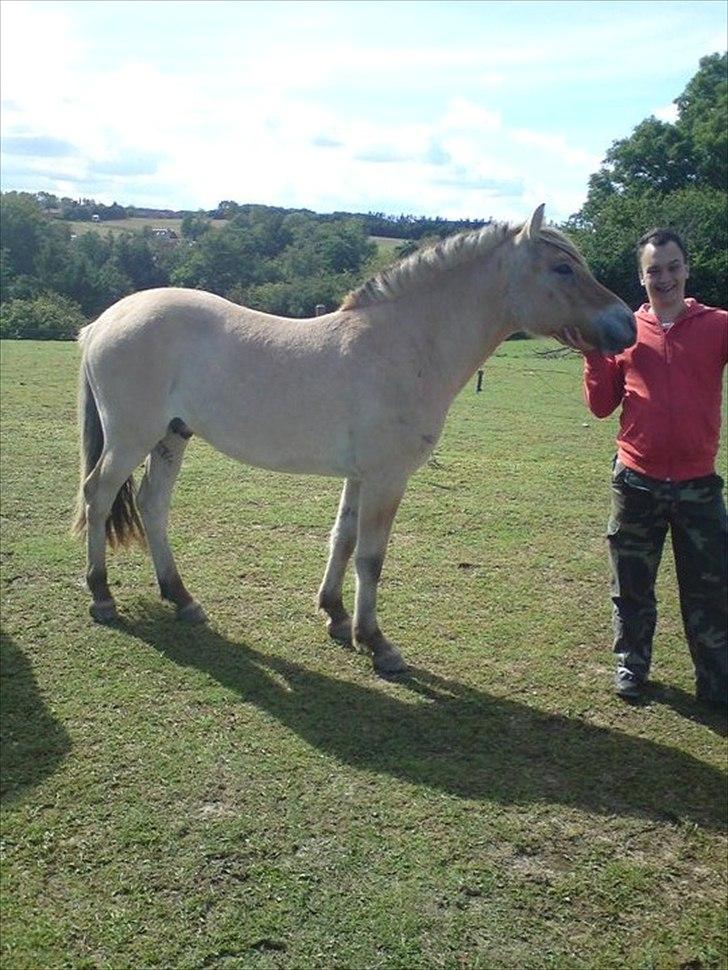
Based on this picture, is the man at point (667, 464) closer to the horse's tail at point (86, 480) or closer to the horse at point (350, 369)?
the horse at point (350, 369)

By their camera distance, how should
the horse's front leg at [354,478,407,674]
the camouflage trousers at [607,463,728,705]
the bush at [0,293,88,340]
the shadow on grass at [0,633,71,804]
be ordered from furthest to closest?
the bush at [0,293,88,340], the horse's front leg at [354,478,407,674], the camouflage trousers at [607,463,728,705], the shadow on grass at [0,633,71,804]

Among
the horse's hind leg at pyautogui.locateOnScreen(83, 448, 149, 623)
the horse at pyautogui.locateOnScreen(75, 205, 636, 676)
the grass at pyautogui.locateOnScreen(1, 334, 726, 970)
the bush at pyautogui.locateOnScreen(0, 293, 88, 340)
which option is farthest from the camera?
the bush at pyautogui.locateOnScreen(0, 293, 88, 340)

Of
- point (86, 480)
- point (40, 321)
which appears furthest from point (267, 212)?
point (40, 321)

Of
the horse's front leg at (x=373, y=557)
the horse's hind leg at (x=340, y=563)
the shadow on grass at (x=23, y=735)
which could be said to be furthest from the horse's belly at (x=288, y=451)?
the shadow on grass at (x=23, y=735)

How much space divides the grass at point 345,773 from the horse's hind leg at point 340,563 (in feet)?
0.61

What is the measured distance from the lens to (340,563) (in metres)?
4.63

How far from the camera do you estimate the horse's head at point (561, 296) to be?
3588 mm

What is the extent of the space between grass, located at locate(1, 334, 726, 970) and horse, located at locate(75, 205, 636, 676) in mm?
498

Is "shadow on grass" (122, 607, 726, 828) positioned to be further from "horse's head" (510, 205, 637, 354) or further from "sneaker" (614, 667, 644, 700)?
"horse's head" (510, 205, 637, 354)

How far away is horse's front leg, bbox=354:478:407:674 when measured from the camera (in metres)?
4.13

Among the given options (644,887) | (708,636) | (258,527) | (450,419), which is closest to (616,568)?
(708,636)

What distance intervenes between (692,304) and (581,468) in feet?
17.2

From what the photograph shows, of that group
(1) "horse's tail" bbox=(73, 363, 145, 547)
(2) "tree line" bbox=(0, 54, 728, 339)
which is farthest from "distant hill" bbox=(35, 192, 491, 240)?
(1) "horse's tail" bbox=(73, 363, 145, 547)

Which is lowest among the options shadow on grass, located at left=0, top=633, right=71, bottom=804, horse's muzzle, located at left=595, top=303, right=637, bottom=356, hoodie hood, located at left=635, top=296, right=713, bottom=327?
shadow on grass, located at left=0, top=633, right=71, bottom=804
